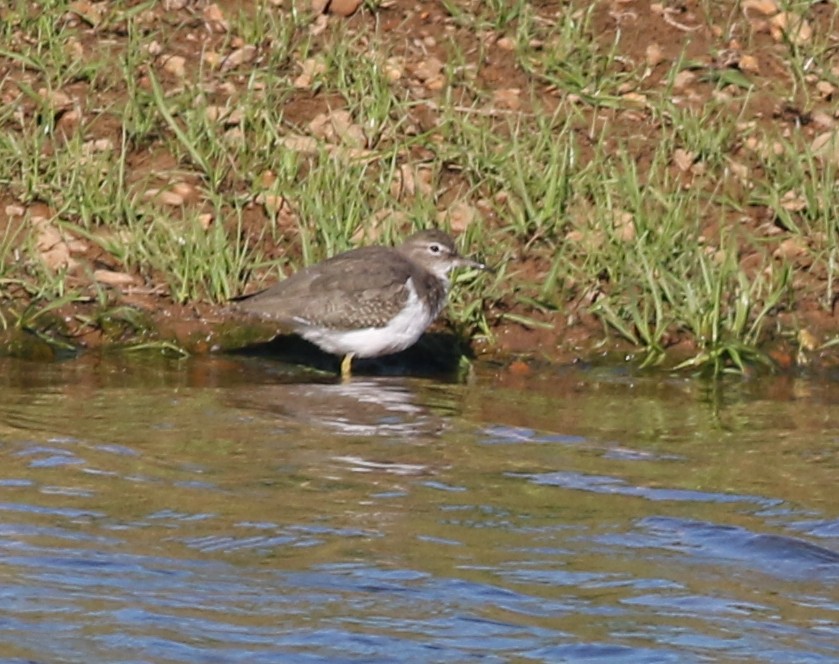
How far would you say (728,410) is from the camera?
9.81 m

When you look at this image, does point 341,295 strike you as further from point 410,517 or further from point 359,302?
point 410,517

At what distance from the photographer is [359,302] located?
34.6 ft

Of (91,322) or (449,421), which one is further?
(91,322)

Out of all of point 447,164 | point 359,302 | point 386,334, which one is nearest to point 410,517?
point 386,334

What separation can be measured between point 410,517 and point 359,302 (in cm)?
311

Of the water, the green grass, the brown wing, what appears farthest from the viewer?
the green grass

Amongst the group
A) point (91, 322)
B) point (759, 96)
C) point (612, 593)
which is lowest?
point (612, 593)

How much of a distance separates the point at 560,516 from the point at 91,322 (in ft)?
12.7

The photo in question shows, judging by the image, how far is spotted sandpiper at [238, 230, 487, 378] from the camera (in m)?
10.4

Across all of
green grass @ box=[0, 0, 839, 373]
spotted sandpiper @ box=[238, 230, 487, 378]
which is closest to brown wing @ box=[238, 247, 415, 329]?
spotted sandpiper @ box=[238, 230, 487, 378]

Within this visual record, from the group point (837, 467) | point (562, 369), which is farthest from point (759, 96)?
point (837, 467)

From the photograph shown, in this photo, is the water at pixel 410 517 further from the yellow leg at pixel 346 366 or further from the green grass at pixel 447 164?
the green grass at pixel 447 164

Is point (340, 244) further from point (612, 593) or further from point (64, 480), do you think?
point (612, 593)

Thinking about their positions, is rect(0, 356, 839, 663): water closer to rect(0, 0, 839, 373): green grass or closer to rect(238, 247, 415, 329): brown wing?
rect(238, 247, 415, 329): brown wing
